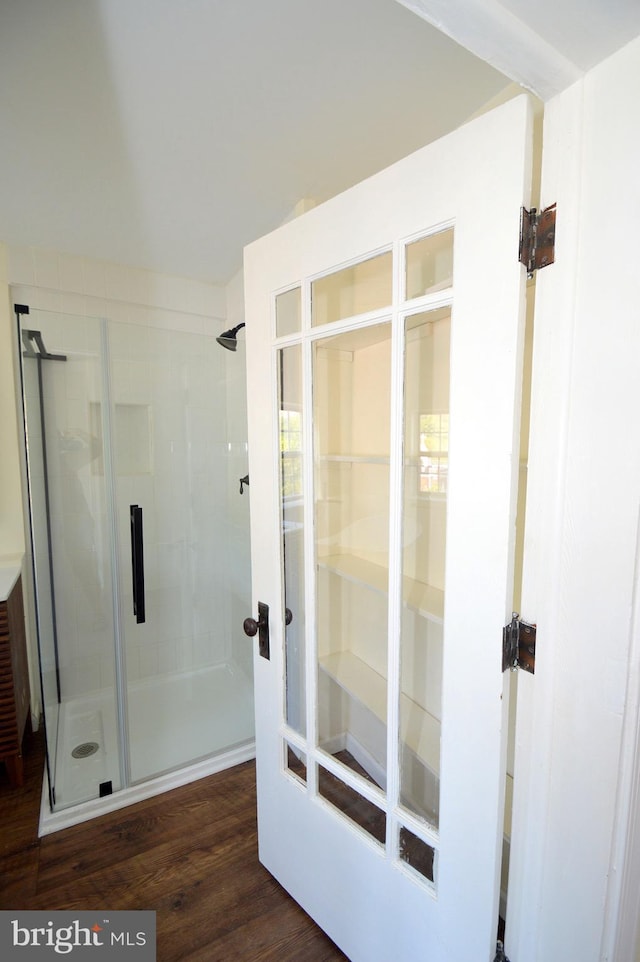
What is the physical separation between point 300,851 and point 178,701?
1334mm

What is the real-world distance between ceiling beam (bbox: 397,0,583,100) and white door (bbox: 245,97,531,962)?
0.23 feet

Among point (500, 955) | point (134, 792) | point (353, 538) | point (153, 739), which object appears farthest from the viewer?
point (153, 739)

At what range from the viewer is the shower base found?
71.5 inches

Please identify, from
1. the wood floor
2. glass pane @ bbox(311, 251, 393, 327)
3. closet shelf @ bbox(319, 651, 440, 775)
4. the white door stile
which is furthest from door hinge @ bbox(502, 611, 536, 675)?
the wood floor

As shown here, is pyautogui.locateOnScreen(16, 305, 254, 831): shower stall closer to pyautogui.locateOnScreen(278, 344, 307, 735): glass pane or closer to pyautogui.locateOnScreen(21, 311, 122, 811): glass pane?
pyautogui.locateOnScreen(21, 311, 122, 811): glass pane

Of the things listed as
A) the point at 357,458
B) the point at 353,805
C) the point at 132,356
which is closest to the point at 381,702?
the point at 353,805

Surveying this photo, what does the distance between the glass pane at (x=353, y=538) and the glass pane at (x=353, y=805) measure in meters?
0.07

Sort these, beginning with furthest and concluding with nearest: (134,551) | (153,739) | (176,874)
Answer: (153,739) → (134,551) → (176,874)

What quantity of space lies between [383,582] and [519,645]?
0.38 metres

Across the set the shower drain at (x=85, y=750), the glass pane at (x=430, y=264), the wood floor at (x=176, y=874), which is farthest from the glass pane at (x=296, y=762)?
the glass pane at (x=430, y=264)

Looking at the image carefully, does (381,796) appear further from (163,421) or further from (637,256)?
(163,421)

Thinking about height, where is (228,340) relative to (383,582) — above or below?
above

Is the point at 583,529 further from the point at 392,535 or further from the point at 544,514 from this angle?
the point at 392,535

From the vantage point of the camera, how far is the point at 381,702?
1215 millimetres
